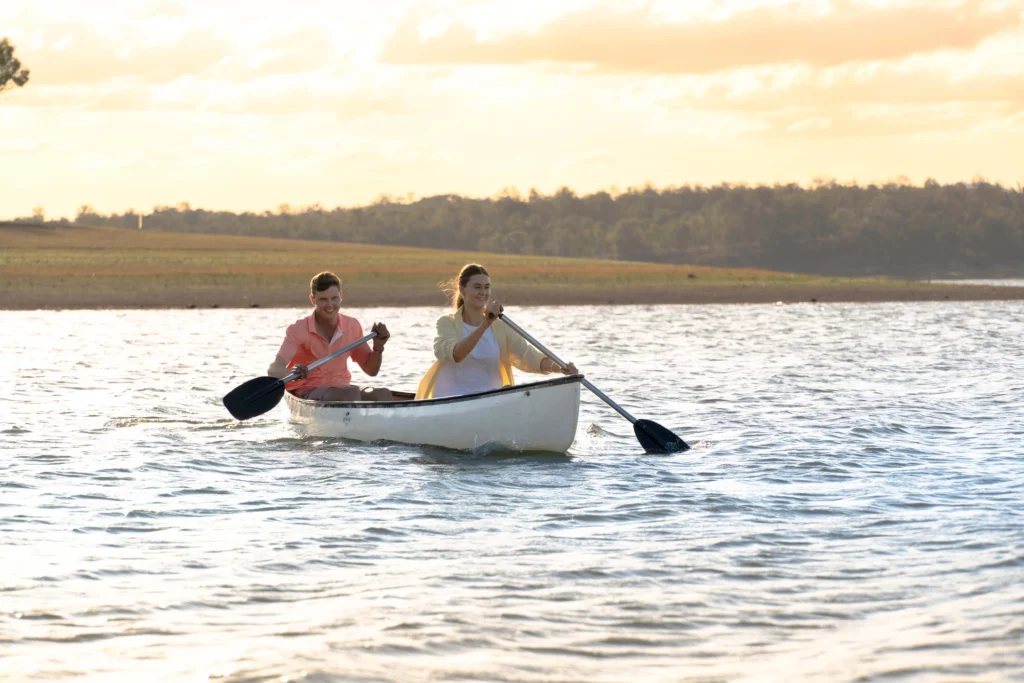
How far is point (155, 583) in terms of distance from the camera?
6.56 meters

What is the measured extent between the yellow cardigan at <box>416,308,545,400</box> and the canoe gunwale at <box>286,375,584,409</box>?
36 centimetres

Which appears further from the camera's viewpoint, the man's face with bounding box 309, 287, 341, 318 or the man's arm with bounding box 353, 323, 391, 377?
the man's face with bounding box 309, 287, 341, 318

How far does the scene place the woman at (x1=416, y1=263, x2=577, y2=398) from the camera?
1091 cm

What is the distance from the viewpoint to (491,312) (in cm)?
1078

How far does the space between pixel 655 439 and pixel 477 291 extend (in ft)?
6.62

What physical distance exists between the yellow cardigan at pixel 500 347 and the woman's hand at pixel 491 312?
30 centimetres

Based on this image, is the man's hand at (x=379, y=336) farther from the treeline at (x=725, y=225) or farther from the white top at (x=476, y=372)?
the treeline at (x=725, y=225)

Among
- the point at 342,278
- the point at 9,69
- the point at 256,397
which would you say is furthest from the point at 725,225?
the point at 256,397

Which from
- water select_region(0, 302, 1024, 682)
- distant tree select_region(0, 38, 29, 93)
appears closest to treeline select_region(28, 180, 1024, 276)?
distant tree select_region(0, 38, 29, 93)

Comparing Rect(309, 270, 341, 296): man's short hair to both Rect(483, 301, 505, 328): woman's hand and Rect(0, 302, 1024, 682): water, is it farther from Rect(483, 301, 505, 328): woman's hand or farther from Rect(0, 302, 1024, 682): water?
Rect(483, 301, 505, 328): woman's hand

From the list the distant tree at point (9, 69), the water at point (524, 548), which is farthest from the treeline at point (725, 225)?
the water at point (524, 548)

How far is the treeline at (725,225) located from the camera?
108 m

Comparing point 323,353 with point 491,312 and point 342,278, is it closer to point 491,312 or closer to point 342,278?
point 491,312

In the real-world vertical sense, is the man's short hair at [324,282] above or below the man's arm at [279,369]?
above
